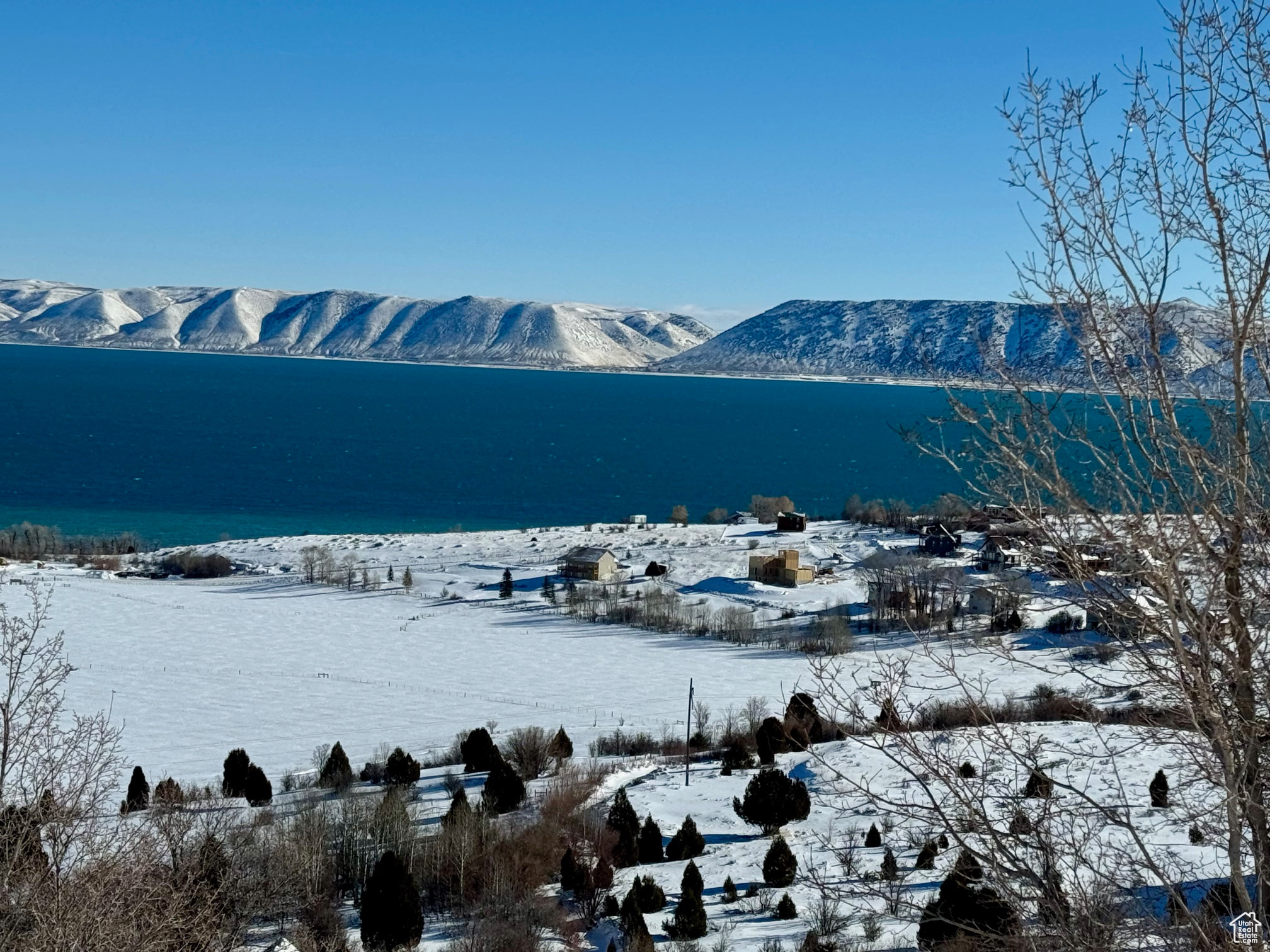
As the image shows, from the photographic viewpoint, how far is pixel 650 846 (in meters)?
15.5

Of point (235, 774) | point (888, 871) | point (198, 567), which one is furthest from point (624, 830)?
point (198, 567)

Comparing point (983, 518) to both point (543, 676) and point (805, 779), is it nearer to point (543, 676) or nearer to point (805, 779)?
point (805, 779)

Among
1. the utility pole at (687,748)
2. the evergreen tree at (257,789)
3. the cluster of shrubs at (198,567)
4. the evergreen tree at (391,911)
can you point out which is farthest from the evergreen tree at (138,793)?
the cluster of shrubs at (198,567)

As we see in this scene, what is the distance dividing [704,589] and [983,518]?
37.5 meters

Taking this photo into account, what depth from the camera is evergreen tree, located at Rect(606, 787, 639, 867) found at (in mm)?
15180

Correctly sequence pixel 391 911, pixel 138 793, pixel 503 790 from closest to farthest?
pixel 391 911 → pixel 503 790 → pixel 138 793

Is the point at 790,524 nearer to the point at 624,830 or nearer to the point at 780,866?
the point at 624,830

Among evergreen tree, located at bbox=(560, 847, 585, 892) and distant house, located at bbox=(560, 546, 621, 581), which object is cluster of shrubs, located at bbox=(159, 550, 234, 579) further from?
evergreen tree, located at bbox=(560, 847, 585, 892)

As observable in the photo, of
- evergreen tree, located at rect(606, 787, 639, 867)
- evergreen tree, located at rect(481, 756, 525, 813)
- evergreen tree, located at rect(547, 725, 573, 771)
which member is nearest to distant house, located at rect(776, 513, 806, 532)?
evergreen tree, located at rect(547, 725, 573, 771)

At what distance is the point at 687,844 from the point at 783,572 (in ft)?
88.4

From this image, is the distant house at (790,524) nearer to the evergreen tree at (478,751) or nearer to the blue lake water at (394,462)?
the blue lake water at (394,462)

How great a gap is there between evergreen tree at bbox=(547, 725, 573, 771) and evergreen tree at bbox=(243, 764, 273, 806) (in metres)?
5.16

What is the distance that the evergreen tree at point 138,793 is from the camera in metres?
17.8

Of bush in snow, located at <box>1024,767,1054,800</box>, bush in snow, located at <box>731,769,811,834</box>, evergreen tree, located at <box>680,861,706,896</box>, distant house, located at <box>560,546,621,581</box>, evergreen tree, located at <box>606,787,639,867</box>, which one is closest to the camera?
bush in snow, located at <box>1024,767,1054,800</box>
